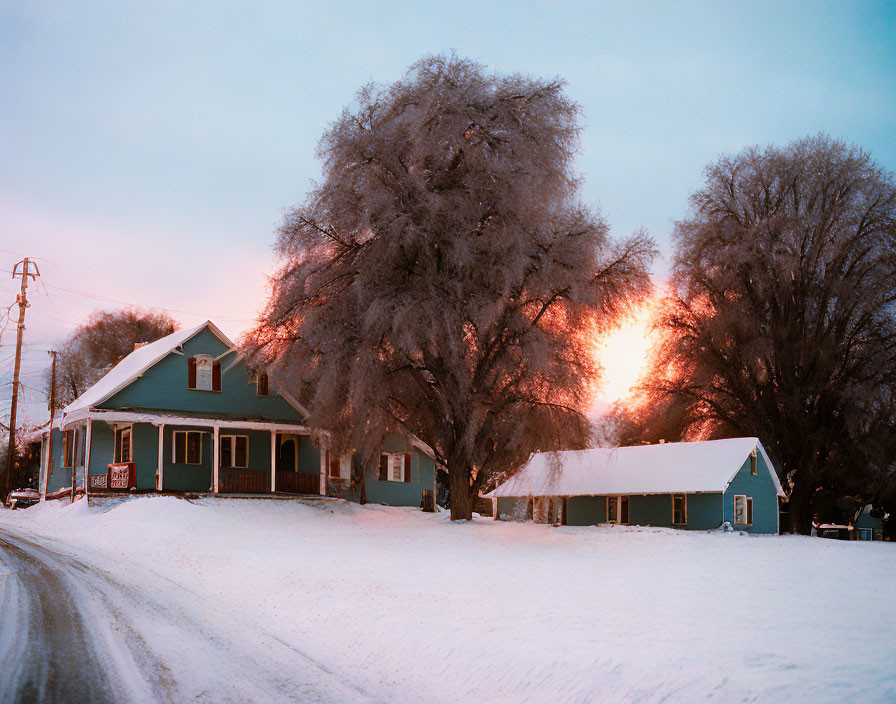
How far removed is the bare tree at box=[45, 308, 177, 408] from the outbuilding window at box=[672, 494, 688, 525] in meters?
43.2

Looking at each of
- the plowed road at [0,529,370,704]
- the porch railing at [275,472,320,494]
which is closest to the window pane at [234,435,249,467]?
the porch railing at [275,472,320,494]

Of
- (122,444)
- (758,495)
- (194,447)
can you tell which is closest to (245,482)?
(194,447)

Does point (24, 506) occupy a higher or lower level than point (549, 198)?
lower

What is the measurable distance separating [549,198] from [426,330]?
6762 mm

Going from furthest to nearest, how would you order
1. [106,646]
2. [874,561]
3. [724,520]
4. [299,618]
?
1. [724,520]
2. [874,561]
3. [299,618]
4. [106,646]

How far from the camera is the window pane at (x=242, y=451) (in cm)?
3541

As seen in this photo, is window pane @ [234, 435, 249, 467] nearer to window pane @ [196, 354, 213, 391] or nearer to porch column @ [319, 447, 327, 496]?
window pane @ [196, 354, 213, 391]

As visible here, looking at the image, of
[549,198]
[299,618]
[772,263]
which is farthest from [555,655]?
[772,263]

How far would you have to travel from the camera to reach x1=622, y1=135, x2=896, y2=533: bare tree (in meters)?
38.6

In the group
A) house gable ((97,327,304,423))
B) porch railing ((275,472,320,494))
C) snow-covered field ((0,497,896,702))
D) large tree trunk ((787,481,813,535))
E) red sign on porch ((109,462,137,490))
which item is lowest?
large tree trunk ((787,481,813,535))

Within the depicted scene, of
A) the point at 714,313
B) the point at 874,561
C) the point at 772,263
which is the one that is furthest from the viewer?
the point at 714,313

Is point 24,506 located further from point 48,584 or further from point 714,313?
point 714,313

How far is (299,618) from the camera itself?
44.9 feet

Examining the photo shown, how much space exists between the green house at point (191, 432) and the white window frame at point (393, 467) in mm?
3082
